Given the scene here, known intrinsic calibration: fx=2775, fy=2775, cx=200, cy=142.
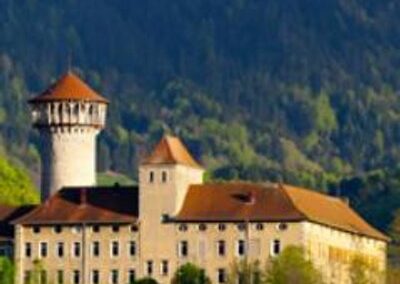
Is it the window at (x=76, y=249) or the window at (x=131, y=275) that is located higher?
the window at (x=76, y=249)

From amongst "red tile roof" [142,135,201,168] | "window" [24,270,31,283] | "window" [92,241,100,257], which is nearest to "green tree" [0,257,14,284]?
"window" [24,270,31,283]

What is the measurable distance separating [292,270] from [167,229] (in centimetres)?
1005

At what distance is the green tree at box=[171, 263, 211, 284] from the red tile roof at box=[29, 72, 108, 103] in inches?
724

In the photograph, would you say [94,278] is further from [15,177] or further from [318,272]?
[15,177]

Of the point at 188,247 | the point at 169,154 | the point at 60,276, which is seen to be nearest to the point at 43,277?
the point at 60,276

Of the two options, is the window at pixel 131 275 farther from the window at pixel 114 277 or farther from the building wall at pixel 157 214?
the window at pixel 114 277

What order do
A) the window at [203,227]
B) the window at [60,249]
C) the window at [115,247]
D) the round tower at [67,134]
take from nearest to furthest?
the window at [203,227] < the window at [115,247] < the window at [60,249] < the round tower at [67,134]

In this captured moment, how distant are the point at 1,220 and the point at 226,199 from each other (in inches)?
496

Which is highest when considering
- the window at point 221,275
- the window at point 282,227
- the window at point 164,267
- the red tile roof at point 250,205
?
the red tile roof at point 250,205

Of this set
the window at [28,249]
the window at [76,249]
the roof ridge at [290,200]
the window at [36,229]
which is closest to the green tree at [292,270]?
the roof ridge at [290,200]

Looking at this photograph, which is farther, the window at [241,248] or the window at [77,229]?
the window at [77,229]

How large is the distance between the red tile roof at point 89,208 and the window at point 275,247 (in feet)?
24.3

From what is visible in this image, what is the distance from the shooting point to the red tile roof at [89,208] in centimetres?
14050

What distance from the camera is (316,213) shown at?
141000 millimetres
